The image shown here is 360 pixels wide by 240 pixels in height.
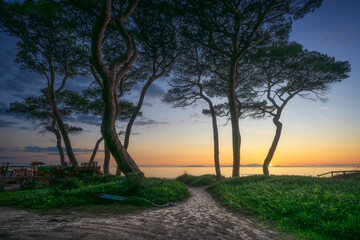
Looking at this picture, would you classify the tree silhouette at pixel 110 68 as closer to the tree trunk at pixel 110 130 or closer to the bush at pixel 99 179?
the tree trunk at pixel 110 130

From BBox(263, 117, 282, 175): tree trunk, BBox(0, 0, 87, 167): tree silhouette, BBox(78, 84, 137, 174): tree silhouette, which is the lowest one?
BBox(263, 117, 282, 175): tree trunk

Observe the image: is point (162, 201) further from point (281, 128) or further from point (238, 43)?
point (281, 128)

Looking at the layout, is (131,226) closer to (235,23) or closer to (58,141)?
(235,23)

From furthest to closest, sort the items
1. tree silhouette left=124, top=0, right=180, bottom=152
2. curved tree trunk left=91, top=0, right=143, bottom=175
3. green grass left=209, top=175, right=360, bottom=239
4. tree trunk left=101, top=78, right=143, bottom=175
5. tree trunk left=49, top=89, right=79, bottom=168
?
tree trunk left=49, top=89, right=79, bottom=168, tree silhouette left=124, top=0, right=180, bottom=152, tree trunk left=101, top=78, right=143, bottom=175, curved tree trunk left=91, top=0, right=143, bottom=175, green grass left=209, top=175, right=360, bottom=239

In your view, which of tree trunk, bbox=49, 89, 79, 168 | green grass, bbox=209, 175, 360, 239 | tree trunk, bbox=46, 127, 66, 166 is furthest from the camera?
tree trunk, bbox=46, 127, 66, 166

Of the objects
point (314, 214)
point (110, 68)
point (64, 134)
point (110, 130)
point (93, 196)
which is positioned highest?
point (110, 68)

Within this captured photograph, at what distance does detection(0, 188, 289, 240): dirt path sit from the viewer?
126 inches

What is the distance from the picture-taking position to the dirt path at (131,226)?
10.5ft

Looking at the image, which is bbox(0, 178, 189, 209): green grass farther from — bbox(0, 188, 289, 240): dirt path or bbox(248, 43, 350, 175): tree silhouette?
bbox(248, 43, 350, 175): tree silhouette

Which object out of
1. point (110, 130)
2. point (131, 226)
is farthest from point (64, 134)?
point (131, 226)

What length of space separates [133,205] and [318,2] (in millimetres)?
14065

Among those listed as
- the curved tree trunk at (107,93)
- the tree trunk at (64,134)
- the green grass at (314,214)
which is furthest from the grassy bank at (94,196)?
the tree trunk at (64,134)

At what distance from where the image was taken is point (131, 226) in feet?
12.2

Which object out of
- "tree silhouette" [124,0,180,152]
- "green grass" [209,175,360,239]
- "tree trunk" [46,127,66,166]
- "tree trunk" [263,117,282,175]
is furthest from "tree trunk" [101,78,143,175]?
"tree trunk" [46,127,66,166]
